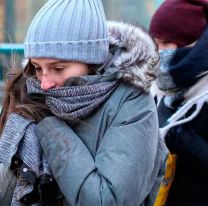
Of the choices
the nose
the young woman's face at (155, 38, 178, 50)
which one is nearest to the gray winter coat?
the nose

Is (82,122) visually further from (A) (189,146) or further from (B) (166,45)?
(B) (166,45)

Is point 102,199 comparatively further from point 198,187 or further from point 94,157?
point 198,187

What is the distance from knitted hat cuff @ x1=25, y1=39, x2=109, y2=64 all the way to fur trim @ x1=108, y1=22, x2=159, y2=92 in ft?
0.24

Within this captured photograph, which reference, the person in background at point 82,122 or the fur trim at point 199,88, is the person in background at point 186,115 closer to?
the fur trim at point 199,88

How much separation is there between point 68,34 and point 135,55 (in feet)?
0.76

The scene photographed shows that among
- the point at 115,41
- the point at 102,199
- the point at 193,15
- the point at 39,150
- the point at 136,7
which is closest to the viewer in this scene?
the point at 102,199

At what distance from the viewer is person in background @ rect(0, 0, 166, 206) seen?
1.59m

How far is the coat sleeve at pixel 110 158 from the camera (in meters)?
1.57

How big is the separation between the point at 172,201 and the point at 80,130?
1.03 m

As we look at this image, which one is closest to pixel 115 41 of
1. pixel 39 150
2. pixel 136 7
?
pixel 39 150

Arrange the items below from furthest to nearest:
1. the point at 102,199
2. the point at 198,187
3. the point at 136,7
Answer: the point at 136,7 → the point at 198,187 → the point at 102,199

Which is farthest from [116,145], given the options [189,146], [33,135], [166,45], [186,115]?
[166,45]

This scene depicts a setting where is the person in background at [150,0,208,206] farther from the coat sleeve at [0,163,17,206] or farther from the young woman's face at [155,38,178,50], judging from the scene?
the coat sleeve at [0,163,17,206]

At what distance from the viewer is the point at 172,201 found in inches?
101
